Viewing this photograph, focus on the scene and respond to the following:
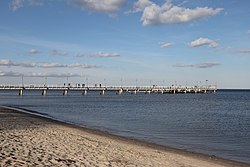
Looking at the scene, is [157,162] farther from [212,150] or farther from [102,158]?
[212,150]

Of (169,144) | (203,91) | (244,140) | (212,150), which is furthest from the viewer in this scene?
(203,91)

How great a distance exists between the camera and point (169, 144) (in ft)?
49.2

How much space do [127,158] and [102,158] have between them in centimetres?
94

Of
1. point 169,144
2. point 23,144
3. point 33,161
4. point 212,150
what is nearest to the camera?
point 33,161

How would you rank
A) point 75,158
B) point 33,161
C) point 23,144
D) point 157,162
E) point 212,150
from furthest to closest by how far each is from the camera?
1. point 212,150
2. point 23,144
3. point 157,162
4. point 75,158
5. point 33,161

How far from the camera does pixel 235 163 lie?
10883 millimetres

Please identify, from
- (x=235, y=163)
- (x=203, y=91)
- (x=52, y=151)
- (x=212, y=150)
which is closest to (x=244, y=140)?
(x=212, y=150)

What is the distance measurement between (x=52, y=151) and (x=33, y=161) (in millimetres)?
1923

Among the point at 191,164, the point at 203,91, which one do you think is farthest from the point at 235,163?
the point at 203,91

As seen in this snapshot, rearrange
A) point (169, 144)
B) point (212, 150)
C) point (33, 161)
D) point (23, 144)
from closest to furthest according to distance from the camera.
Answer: point (33, 161) < point (23, 144) < point (212, 150) < point (169, 144)

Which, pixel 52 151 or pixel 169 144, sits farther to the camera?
pixel 169 144

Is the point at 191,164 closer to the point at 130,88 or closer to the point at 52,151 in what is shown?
the point at 52,151

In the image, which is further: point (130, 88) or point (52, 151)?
point (130, 88)

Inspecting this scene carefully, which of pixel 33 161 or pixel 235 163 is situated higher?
pixel 33 161
